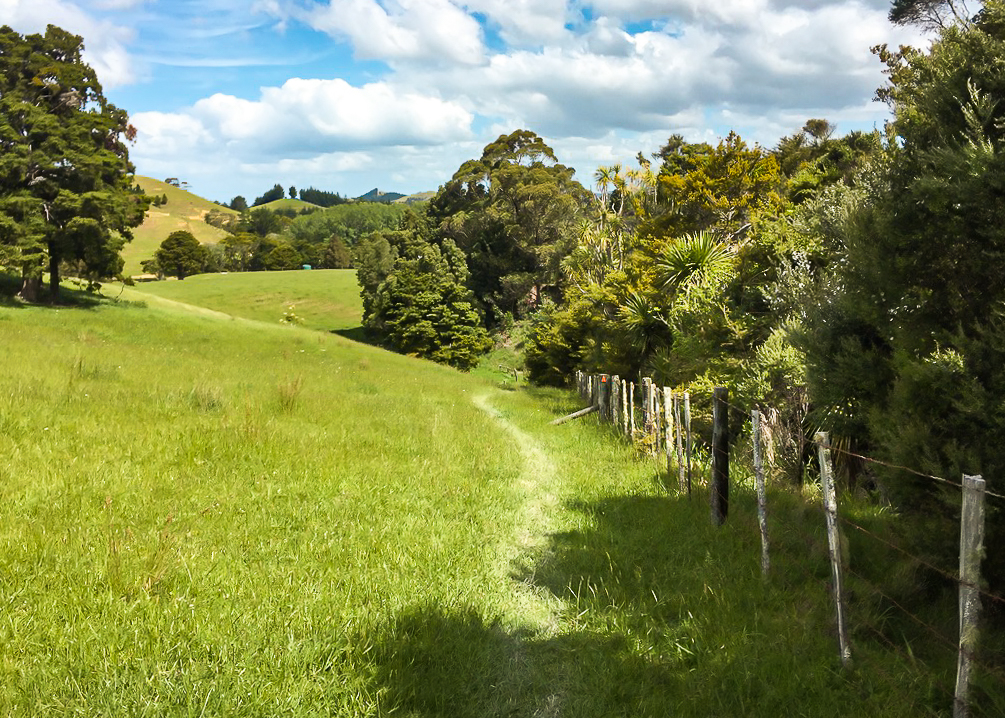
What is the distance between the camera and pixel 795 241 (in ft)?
46.8

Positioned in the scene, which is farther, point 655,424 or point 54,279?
point 54,279

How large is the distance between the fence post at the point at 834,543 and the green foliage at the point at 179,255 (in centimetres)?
10994

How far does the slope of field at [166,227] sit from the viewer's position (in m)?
A: 118

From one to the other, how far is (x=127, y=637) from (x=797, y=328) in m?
6.00

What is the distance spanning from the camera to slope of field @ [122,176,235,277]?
118250 mm

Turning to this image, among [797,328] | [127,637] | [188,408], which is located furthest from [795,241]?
[127,637]

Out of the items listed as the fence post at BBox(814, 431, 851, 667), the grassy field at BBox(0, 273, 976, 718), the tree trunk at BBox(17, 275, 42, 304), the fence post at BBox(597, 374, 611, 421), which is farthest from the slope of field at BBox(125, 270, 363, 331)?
the fence post at BBox(814, 431, 851, 667)

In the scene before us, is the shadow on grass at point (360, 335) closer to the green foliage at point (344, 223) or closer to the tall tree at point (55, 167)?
the tall tree at point (55, 167)

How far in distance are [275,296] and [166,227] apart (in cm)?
7787

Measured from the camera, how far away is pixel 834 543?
455 cm

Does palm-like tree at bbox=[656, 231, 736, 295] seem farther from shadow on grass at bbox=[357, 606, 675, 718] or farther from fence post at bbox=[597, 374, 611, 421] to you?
shadow on grass at bbox=[357, 606, 675, 718]

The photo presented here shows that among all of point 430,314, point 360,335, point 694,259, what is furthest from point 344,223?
point 694,259

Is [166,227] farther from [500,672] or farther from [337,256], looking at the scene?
[500,672]

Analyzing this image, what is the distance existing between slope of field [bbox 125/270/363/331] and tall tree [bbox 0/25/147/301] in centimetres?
3512
